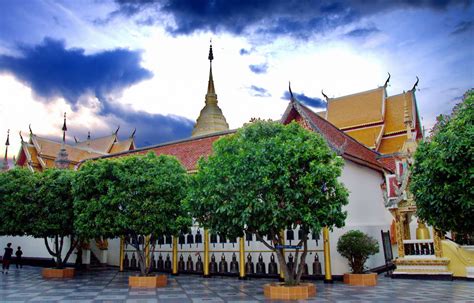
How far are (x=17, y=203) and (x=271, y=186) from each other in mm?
14852

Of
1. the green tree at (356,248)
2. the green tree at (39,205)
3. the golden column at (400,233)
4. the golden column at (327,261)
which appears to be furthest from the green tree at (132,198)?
the golden column at (400,233)

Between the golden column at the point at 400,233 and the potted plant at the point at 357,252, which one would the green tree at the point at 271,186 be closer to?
the potted plant at the point at 357,252

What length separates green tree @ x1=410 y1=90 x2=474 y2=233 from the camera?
7.98 metres

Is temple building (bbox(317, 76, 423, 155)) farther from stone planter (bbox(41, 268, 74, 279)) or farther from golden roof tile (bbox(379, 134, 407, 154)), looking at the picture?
stone planter (bbox(41, 268, 74, 279))

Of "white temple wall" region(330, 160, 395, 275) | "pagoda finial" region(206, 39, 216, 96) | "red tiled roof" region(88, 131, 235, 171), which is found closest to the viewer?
"white temple wall" region(330, 160, 395, 275)

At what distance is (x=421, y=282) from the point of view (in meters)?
16.5

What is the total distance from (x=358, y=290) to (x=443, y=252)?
5470mm

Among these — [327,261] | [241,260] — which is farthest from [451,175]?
[241,260]

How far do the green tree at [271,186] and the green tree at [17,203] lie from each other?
11.3 meters

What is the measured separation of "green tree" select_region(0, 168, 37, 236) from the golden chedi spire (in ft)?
71.1

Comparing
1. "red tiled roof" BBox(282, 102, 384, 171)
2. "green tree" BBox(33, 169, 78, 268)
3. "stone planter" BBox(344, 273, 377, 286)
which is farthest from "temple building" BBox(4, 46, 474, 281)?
"green tree" BBox(33, 169, 78, 268)

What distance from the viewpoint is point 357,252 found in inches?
616

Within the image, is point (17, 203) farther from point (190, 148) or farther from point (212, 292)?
point (212, 292)

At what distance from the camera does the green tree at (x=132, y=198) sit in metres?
15.9
